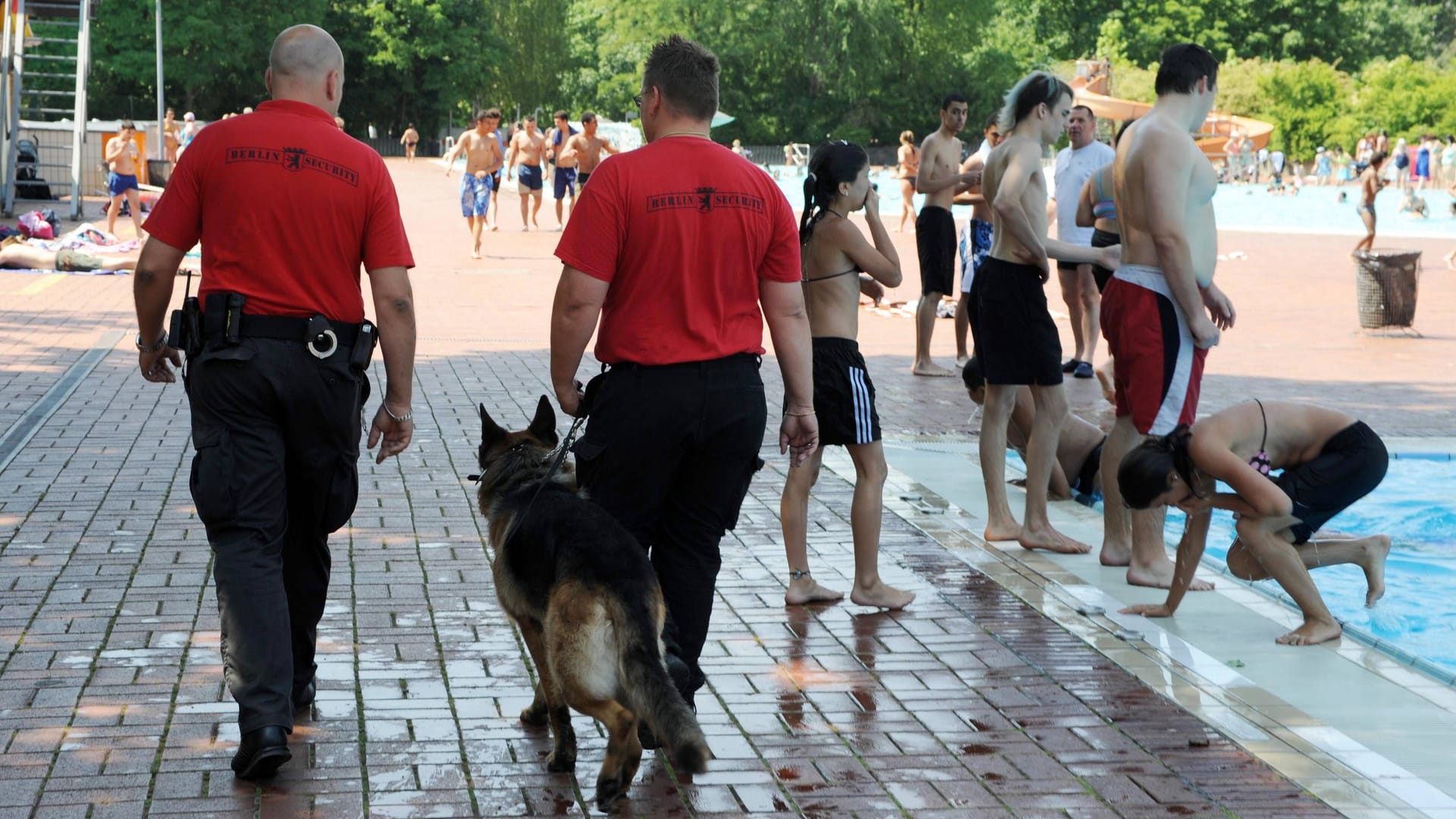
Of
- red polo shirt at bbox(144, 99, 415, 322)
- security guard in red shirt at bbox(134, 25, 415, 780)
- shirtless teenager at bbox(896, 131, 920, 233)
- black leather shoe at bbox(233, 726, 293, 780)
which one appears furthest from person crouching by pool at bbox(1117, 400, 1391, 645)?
shirtless teenager at bbox(896, 131, 920, 233)

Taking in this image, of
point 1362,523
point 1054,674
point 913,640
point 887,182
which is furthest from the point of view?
point 887,182

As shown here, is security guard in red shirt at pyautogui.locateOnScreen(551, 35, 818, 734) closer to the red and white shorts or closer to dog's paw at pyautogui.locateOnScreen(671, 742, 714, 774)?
dog's paw at pyautogui.locateOnScreen(671, 742, 714, 774)

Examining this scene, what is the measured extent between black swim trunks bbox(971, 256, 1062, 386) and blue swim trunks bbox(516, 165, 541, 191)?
19381 mm

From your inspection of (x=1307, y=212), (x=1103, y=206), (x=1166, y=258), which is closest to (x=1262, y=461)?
(x=1166, y=258)

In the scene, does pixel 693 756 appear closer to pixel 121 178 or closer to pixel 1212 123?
pixel 121 178

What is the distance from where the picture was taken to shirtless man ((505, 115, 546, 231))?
24875 mm

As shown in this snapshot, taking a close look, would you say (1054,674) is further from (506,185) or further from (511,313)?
(506,185)

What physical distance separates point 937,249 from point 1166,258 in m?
5.83

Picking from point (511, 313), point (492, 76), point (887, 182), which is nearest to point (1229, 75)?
point (887, 182)

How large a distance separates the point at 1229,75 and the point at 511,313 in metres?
59.7

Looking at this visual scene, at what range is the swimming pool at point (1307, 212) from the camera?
1292 inches

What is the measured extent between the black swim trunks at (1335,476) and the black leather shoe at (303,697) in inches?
145

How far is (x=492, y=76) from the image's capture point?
8106cm

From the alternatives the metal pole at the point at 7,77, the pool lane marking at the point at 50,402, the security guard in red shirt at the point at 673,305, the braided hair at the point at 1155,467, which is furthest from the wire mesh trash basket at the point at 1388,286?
the metal pole at the point at 7,77
